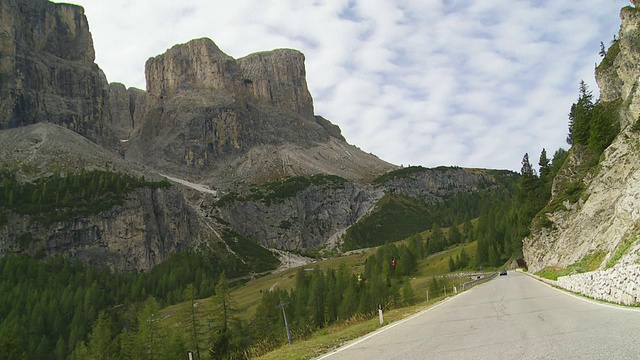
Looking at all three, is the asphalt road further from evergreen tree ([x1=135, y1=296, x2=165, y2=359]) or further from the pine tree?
the pine tree

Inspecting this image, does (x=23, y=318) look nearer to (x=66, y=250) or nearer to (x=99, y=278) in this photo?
(x=99, y=278)

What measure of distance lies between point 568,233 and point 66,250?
19315cm

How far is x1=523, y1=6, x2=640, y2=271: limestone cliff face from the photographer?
38094mm

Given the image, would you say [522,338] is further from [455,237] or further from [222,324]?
[455,237]

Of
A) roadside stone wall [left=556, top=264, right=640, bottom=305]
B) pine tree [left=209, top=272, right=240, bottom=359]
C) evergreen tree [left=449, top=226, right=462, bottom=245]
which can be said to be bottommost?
pine tree [left=209, top=272, right=240, bottom=359]

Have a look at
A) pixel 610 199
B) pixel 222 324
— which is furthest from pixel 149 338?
pixel 610 199

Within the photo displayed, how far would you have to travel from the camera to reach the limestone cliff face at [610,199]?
1500 inches

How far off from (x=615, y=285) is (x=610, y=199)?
3783 centimetres

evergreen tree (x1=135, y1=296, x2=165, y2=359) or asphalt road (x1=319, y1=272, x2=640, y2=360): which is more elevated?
asphalt road (x1=319, y1=272, x2=640, y2=360)

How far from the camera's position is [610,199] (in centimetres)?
4984

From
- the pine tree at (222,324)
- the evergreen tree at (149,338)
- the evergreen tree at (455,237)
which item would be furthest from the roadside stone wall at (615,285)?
the evergreen tree at (455,237)

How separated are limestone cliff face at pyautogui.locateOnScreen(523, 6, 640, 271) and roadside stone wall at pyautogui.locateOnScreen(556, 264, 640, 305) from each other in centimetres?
566

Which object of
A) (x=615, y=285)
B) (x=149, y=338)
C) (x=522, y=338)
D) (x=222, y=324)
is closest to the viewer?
(x=522, y=338)

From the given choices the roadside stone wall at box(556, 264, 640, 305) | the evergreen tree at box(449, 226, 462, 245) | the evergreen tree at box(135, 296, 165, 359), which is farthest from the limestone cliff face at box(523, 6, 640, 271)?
the evergreen tree at box(449, 226, 462, 245)
